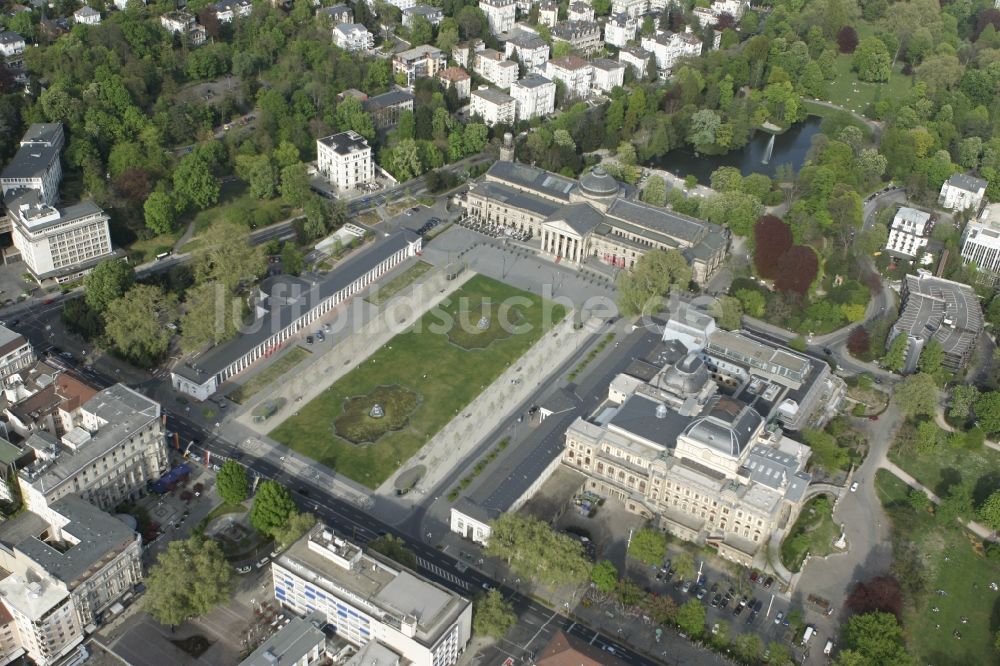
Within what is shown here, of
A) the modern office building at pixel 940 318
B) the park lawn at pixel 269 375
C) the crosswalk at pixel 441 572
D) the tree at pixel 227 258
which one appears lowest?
the crosswalk at pixel 441 572

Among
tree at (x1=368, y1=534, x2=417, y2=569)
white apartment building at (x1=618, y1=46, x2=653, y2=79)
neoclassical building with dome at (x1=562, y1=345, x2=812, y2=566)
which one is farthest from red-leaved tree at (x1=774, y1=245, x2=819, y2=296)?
white apartment building at (x1=618, y1=46, x2=653, y2=79)

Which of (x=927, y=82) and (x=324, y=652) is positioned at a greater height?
(x=927, y=82)

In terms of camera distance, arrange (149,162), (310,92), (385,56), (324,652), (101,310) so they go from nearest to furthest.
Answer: (324,652) < (101,310) < (149,162) < (310,92) < (385,56)

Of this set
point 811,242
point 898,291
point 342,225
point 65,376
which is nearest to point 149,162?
point 342,225

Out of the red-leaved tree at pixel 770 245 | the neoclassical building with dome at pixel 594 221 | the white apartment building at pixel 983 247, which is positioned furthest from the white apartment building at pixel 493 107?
the white apartment building at pixel 983 247

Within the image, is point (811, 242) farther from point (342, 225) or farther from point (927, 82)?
point (927, 82)

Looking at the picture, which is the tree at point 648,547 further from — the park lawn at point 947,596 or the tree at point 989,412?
the tree at point 989,412

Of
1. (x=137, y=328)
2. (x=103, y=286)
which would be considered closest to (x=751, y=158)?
(x=137, y=328)
